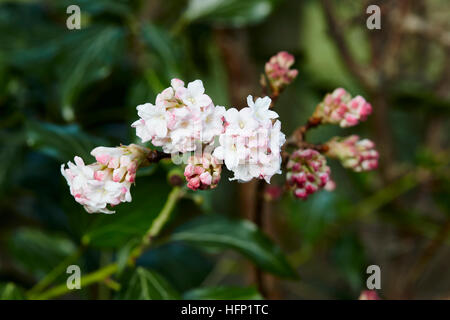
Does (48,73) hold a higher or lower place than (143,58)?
lower

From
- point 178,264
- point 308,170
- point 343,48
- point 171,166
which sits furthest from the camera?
point 343,48

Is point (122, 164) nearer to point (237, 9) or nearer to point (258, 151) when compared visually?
point (258, 151)

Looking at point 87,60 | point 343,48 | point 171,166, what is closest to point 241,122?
point 171,166

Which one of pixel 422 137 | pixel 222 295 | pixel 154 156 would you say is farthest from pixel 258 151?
pixel 422 137

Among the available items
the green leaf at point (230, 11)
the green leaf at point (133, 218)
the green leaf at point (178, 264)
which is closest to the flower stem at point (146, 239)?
the green leaf at point (133, 218)

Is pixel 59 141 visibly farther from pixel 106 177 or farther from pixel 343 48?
pixel 343 48

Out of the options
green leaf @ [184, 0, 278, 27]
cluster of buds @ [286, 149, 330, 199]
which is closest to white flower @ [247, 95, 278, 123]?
cluster of buds @ [286, 149, 330, 199]

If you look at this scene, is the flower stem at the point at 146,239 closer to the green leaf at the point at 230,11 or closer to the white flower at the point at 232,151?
the white flower at the point at 232,151
